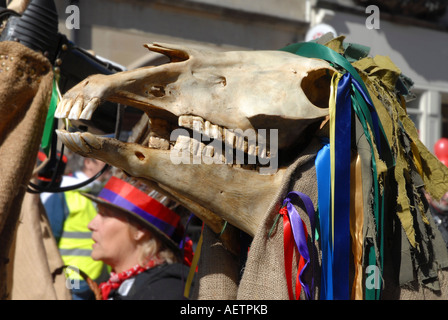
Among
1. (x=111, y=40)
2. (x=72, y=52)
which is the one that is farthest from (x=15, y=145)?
(x=111, y=40)

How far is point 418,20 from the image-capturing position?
847cm

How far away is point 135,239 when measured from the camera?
302 cm

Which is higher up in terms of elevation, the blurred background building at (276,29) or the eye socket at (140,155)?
the blurred background building at (276,29)

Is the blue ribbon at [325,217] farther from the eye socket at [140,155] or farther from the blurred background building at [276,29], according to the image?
the blurred background building at [276,29]

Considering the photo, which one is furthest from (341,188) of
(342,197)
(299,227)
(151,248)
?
(151,248)

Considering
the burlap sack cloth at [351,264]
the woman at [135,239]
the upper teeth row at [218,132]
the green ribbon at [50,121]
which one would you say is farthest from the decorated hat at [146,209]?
the upper teeth row at [218,132]

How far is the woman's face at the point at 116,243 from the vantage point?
119 inches

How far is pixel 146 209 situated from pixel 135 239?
235mm

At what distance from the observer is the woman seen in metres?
2.88

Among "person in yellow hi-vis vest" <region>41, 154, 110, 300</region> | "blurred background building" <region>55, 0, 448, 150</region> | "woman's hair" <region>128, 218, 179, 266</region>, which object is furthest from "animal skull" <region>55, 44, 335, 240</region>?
"blurred background building" <region>55, 0, 448, 150</region>

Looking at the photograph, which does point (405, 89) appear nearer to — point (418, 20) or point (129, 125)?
point (129, 125)

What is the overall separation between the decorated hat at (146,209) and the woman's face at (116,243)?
9cm

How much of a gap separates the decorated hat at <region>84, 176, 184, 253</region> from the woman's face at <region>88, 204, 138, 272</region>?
0.09 meters
